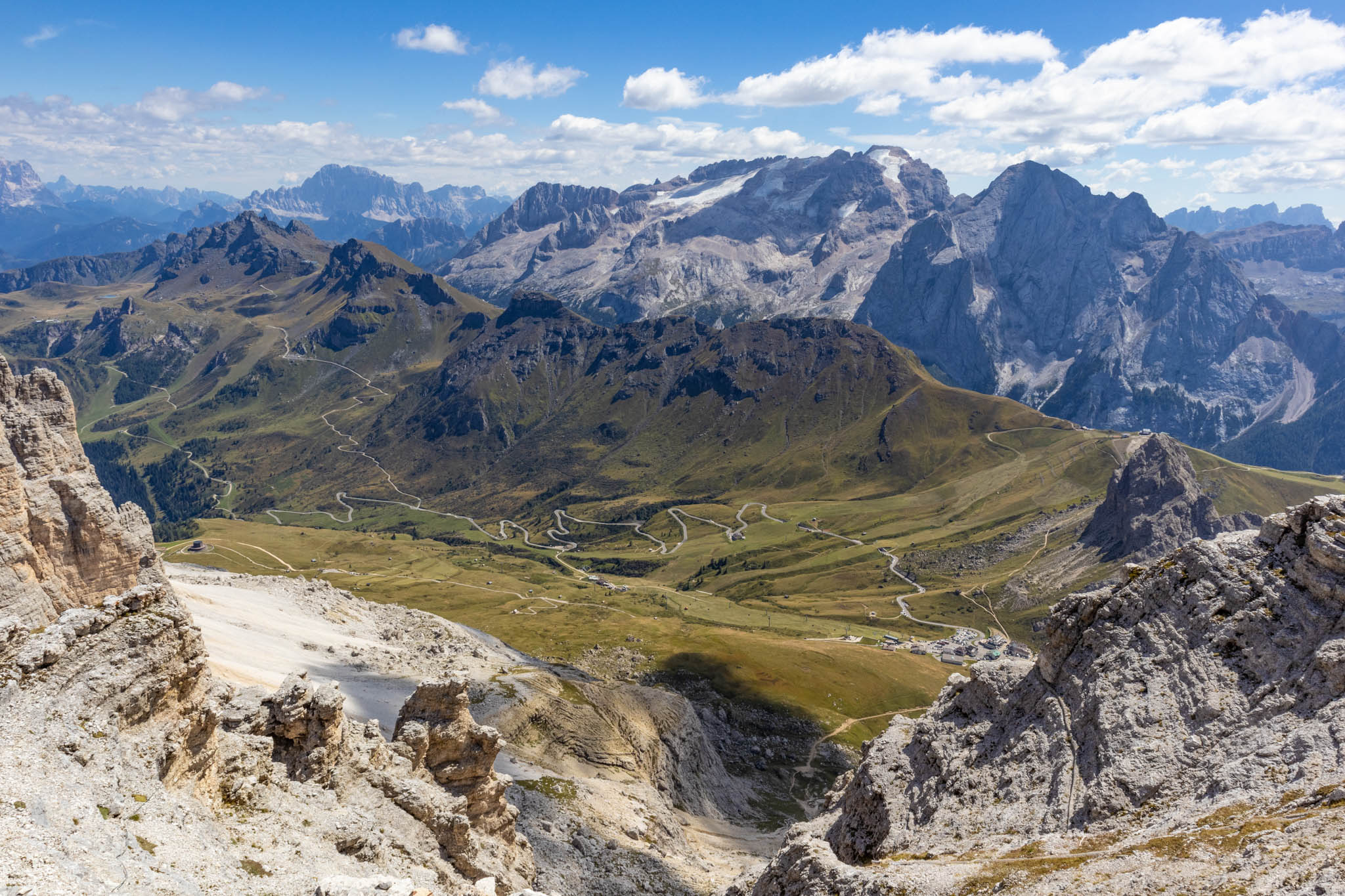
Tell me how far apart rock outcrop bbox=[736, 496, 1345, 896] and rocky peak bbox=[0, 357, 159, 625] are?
7139 centimetres

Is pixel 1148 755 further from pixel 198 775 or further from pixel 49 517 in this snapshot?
pixel 49 517

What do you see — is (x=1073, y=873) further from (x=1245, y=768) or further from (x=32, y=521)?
(x=32, y=521)

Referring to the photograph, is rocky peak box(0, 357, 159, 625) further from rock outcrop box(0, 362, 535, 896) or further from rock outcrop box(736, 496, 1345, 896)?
rock outcrop box(736, 496, 1345, 896)

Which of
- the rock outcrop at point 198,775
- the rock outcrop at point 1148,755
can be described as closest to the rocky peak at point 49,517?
the rock outcrop at point 198,775

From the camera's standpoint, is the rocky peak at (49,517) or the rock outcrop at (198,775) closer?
the rock outcrop at (198,775)

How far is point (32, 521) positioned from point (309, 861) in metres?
59.2

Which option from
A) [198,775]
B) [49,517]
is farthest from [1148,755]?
[49,517]

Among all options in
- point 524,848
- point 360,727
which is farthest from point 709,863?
point 360,727

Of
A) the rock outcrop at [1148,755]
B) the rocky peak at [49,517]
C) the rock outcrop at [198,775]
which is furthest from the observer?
the rocky peak at [49,517]

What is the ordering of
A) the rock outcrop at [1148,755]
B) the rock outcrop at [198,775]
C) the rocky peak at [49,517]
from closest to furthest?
1. the rock outcrop at [198,775]
2. the rock outcrop at [1148,755]
3. the rocky peak at [49,517]

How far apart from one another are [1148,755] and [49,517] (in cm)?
9612

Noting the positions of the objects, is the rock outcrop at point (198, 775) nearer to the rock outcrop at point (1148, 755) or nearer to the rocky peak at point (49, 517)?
the rocky peak at point (49, 517)

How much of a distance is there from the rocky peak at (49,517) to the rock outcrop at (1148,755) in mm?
71390

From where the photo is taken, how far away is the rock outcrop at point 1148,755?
122ft
